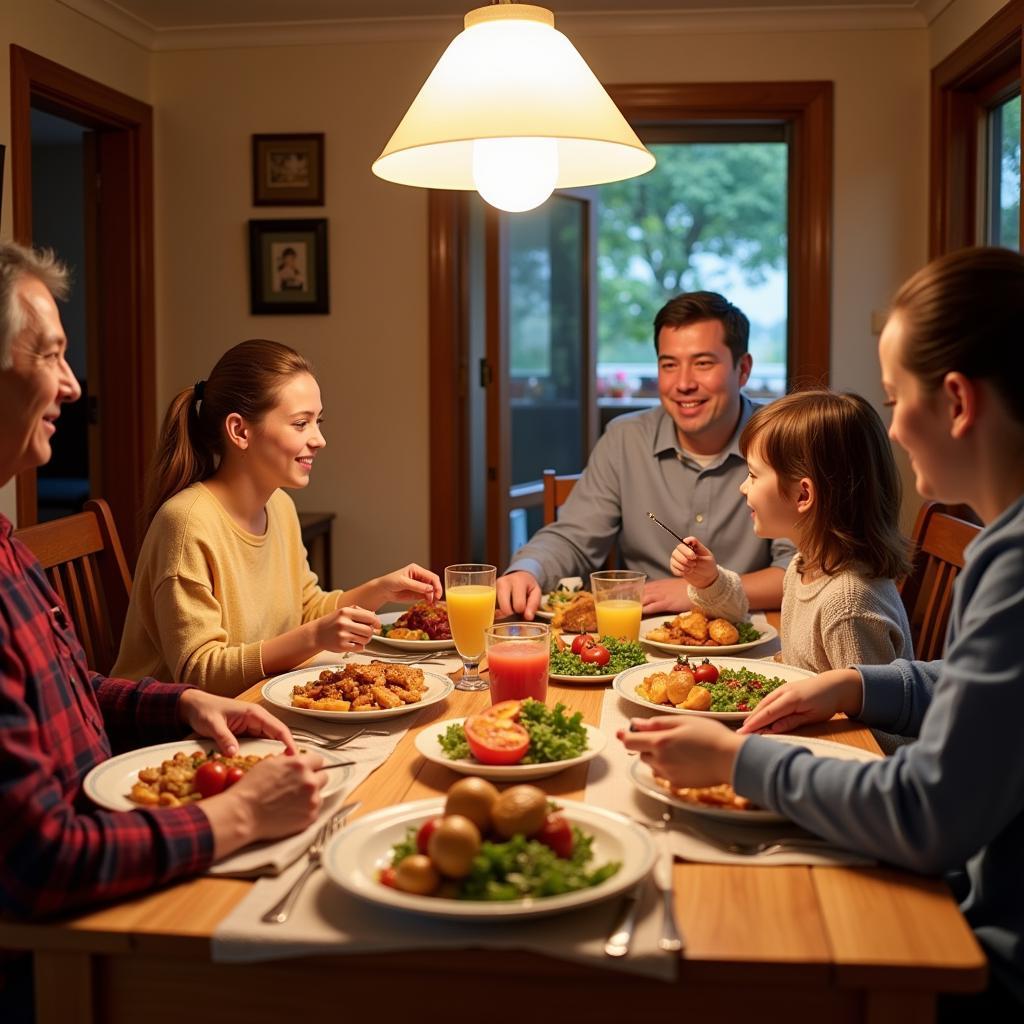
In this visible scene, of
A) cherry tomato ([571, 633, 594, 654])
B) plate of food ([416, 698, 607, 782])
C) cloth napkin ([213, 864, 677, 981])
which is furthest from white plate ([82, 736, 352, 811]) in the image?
cherry tomato ([571, 633, 594, 654])

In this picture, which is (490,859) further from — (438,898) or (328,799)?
(328,799)

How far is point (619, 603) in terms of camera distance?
1980 millimetres

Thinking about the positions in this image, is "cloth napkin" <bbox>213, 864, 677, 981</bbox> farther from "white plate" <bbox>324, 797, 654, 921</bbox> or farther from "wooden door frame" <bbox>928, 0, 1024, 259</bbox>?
"wooden door frame" <bbox>928, 0, 1024, 259</bbox>

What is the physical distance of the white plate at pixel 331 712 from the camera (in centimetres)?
154

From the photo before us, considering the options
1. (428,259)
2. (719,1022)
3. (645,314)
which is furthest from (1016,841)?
(645,314)

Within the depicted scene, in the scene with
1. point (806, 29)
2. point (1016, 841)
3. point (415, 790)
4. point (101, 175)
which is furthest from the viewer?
point (101, 175)

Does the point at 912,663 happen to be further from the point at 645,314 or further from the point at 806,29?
the point at 645,314

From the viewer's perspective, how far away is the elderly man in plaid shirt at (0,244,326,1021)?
3.30ft

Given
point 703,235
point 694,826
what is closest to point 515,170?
point 694,826

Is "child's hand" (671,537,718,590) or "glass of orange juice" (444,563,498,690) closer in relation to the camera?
"glass of orange juice" (444,563,498,690)

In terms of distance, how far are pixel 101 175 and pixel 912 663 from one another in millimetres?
3752

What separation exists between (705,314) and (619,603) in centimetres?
112

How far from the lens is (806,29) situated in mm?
4059

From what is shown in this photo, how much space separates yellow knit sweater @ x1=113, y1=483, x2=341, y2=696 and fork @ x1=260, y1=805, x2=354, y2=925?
657mm
